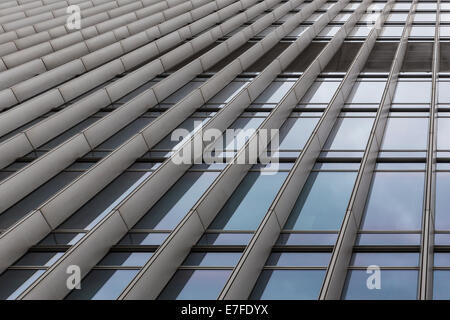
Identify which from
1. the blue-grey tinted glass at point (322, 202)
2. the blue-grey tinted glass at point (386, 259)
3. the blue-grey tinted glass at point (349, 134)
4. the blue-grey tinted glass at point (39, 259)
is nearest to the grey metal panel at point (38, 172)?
the blue-grey tinted glass at point (39, 259)

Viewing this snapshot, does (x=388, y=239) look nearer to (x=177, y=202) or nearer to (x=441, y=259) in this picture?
(x=441, y=259)

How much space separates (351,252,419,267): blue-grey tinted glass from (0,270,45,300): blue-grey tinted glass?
21.0 ft

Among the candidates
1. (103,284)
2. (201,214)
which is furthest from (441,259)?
(103,284)

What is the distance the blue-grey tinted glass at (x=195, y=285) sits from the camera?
12484mm

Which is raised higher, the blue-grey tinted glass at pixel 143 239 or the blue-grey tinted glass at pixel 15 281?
the blue-grey tinted glass at pixel 15 281

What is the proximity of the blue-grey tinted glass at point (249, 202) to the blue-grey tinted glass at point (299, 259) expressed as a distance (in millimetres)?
1039

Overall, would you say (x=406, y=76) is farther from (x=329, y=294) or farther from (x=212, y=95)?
(x=329, y=294)

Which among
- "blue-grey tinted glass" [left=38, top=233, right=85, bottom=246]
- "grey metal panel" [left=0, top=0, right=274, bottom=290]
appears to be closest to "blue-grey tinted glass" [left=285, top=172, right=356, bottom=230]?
"blue-grey tinted glass" [left=38, top=233, right=85, bottom=246]

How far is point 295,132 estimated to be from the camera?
19.2 meters

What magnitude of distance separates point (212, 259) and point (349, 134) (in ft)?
23.9

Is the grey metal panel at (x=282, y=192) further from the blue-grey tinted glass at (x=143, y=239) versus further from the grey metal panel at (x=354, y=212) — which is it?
the blue-grey tinted glass at (x=143, y=239)

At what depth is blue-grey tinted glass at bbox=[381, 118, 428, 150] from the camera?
1820 centimetres
